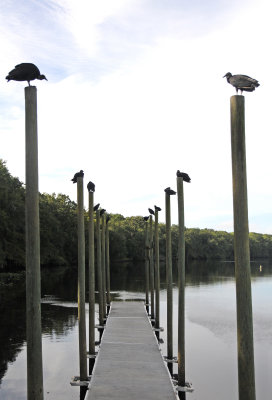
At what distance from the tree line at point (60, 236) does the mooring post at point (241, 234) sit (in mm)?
38645

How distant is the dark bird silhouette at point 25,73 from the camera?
5.18m

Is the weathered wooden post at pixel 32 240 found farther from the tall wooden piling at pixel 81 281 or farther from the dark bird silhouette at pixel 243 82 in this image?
the tall wooden piling at pixel 81 281

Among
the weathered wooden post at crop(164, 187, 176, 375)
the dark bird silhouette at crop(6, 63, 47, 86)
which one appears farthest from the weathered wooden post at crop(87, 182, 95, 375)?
the dark bird silhouette at crop(6, 63, 47, 86)

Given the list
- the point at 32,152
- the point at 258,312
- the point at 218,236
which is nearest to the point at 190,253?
the point at 218,236

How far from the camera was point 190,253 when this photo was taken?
117 metres

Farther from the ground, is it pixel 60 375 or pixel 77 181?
pixel 77 181

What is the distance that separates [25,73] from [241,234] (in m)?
3.13

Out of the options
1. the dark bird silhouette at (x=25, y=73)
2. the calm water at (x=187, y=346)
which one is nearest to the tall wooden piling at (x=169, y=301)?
the calm water at (x=187, y=346)

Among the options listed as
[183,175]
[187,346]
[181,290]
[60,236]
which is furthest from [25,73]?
[60,236]

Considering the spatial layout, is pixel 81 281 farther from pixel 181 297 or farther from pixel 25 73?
pixel 25 73

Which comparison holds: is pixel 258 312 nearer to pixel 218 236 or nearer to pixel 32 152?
pixel 32 152

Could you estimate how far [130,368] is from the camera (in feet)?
35.2

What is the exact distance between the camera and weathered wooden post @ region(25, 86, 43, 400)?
204 inches

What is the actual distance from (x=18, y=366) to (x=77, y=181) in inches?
263
